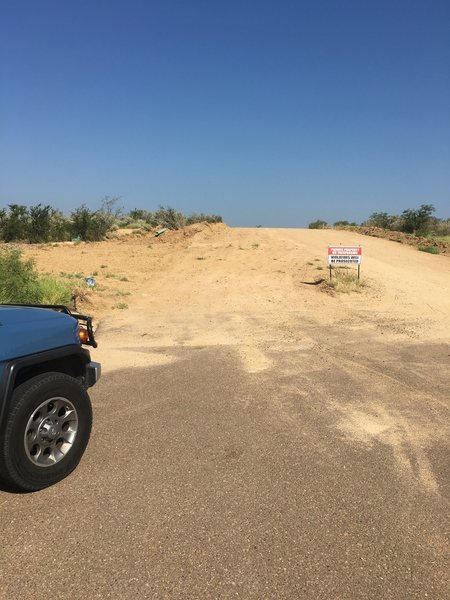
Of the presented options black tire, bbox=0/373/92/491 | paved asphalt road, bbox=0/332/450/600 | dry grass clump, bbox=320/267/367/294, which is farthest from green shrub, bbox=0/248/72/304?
dry grass clump, bbox=320/267/367/294

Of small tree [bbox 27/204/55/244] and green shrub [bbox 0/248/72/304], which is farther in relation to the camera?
small tree [bbox 27/204/55/244]

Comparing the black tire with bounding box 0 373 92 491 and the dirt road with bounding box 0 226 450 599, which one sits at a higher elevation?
the black tire with bounding box 0 373 92 491

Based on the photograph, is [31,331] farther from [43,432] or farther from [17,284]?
[17,284]

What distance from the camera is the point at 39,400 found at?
3398 mm

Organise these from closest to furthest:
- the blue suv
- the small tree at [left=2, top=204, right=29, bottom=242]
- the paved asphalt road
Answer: the paved asphalt road
the blue suv
the small tree at [left=2, top=204, right=29, bottom=242]

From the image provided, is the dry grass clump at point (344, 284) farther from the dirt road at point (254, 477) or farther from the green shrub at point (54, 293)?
the green shrub at point (54, 293)

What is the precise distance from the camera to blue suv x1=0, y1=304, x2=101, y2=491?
10.5ft

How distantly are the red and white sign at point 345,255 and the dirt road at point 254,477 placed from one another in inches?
169

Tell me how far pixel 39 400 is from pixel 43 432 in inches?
10.2

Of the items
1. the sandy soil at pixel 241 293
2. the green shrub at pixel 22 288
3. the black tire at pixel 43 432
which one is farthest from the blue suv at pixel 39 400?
the green shrub at pixel 22 288

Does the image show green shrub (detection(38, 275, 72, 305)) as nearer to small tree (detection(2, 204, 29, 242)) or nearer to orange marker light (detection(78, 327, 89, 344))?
orange marker light (detection(78, 327, 89, 344))

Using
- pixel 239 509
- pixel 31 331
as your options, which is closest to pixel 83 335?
pixel 31 331

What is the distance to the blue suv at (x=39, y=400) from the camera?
320 cm

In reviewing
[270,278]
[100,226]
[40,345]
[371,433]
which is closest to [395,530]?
[371,433]
